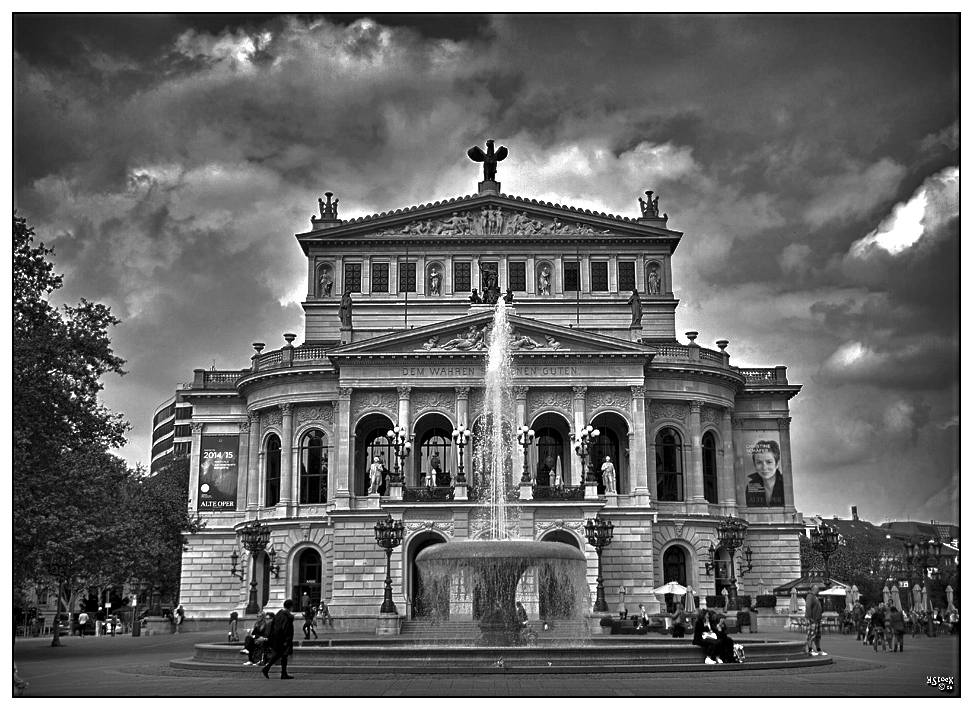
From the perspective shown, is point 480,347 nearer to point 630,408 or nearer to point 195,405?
point 630,408

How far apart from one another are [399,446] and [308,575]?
30.8ft

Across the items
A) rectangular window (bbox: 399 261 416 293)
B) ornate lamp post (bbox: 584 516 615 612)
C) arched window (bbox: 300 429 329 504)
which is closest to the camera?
ornate lamp post (bbox: 584 516 615 612)

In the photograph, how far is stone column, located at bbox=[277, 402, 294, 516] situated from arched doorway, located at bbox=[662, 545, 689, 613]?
18157 millimetres

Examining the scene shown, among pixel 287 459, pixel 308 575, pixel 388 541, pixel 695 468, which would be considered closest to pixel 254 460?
pixel 287 459

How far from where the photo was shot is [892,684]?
798 inches

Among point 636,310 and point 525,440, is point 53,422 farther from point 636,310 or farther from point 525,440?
point 636,310

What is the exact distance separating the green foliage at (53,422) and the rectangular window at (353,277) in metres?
27.2

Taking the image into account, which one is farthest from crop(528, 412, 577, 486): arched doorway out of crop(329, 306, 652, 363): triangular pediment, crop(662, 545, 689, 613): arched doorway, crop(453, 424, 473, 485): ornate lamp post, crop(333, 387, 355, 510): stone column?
crop(333, 387, 355, 510): stone column

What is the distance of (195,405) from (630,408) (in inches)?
909

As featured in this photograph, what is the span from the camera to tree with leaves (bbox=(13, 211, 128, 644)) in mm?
31564

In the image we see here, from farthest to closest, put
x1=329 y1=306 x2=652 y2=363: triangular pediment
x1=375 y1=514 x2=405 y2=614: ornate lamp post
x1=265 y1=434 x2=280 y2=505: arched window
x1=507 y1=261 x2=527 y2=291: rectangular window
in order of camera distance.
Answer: x1=507 y1=261 x2=527 y2=291: rectangular window < x1=265 y1=434 x2=280 y2=505: arched window < x1=329 y1=306 x2=652 y2=363: triangular pediment < x1=375 y1=514 x2=405 y2=614: ornate lamp post

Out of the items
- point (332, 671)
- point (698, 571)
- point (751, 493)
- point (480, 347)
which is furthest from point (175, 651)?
point (751, 493)

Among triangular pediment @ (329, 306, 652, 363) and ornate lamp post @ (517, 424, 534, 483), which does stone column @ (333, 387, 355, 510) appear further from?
ornate lamp post @ (517, 424, 534, 483)

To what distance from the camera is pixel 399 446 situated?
165 feet
